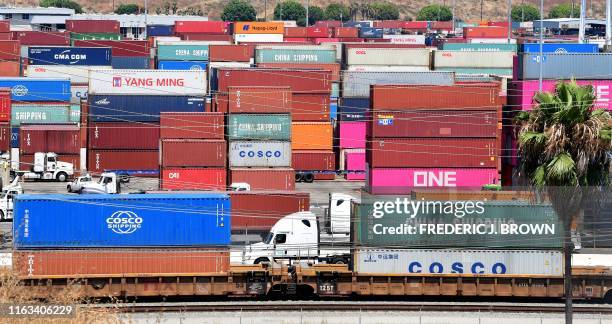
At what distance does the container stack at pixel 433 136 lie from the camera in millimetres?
62344

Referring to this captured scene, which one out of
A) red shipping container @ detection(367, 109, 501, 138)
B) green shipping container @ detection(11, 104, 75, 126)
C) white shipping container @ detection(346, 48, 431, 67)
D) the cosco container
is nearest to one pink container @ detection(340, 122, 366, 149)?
the cosco container

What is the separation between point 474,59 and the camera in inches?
3917

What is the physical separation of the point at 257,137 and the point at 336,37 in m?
93.1

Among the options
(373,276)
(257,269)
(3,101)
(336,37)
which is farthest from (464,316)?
(336,37)

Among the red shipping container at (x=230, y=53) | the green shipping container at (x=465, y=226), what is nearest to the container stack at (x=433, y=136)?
the green shipping container at (x=465, y=226)

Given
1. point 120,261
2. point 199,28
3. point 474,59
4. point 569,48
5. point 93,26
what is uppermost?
point 199,28

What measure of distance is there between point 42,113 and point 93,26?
6821 centimetres

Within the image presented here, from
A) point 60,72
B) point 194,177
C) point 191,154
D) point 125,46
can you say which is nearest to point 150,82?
point 191,154

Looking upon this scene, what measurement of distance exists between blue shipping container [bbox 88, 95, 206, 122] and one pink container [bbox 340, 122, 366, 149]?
31.3ft

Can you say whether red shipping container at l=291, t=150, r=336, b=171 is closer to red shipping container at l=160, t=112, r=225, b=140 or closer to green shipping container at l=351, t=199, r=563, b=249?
red shipping container at l=160, t=112, r=225, b=140

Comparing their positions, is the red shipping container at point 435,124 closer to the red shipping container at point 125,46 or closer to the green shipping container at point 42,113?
the green shipping container at point 42,113

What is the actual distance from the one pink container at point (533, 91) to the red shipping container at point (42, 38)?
69.8 metres

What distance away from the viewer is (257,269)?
42125mm

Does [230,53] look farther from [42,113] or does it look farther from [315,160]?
[315,160]
